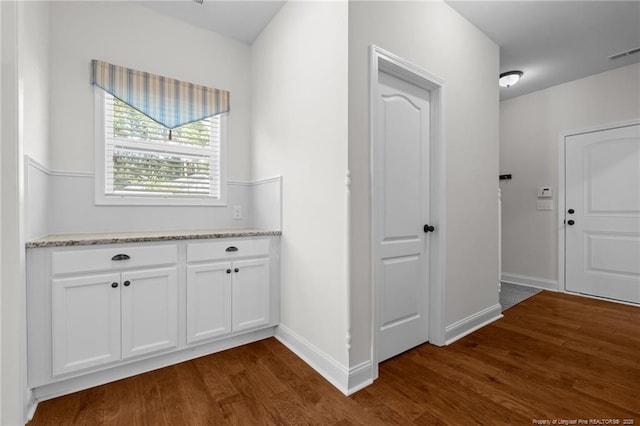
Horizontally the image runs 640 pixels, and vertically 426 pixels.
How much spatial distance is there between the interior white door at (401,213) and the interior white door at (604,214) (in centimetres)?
265

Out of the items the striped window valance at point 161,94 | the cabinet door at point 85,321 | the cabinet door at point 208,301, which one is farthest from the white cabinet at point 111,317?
the striped window valance at point 161,94

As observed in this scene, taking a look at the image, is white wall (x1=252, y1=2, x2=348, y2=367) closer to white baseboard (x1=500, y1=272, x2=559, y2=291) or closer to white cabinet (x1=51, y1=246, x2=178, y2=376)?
white cabinet (x1=51, y1=246, x2=178, y2=376)

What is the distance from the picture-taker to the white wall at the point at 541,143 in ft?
11.1

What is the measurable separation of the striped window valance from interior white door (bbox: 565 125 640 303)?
421 centimetres

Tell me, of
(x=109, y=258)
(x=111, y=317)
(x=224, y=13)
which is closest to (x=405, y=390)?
(x=111, y=317)

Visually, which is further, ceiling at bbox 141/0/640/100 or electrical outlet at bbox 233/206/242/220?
electrical outlet at bbox 233/206/242/220

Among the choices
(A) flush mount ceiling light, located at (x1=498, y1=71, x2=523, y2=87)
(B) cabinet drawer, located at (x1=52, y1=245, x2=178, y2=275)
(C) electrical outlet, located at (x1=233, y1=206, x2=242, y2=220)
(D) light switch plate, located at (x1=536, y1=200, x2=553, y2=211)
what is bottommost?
(B) cabinet drawer, located at (x1=52, y1=245, x2=178, y2=275)

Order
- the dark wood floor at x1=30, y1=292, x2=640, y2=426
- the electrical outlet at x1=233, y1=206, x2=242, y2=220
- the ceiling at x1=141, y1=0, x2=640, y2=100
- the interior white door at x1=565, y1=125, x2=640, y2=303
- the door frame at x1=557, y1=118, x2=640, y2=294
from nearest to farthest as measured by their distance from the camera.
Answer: the dark wood floor at x1=30, y1=292, x2=640, y2=426 < the ceiling at x1=141, y1=0, x2=640, y2=100 < the electrical outlet at x1=233, y1=206, x2=242, y2=220 < the interior white door at x1=565, y1=125, x2=640, y2=303 < the door frame at x1=557, y1=118, x2=640, y2=294

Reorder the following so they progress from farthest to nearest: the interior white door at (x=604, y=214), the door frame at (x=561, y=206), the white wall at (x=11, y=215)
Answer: the door frame at (x=561, y=206) → the interior white door at (x=604, y=214) → the white wall at (x=11, y=215)

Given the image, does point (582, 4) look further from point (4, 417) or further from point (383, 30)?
point (4, 417)

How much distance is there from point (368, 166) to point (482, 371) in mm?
1542

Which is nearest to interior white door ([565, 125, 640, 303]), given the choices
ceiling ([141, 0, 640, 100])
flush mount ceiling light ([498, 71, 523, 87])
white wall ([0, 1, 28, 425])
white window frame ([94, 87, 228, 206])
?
ceiling ([141, 0, 640, 100])

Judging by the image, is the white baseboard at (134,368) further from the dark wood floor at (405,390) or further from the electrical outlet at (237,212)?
the electrical outlet at (237,212)

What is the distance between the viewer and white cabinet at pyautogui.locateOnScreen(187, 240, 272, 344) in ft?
6.90
